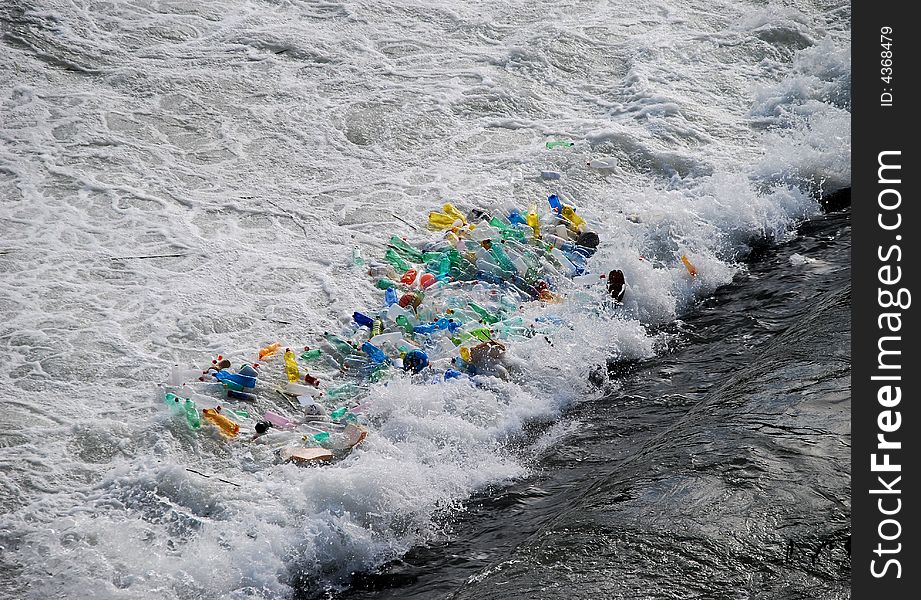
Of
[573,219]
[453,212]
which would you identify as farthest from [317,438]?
[573,219]

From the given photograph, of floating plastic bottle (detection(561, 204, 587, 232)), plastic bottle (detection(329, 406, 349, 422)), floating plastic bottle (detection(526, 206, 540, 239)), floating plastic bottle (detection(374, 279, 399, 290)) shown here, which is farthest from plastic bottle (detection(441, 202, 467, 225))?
plastic bottle (detection(329, 406, 349, 422))

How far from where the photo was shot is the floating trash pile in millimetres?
5453

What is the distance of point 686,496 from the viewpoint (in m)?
3.89

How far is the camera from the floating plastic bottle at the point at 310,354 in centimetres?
605

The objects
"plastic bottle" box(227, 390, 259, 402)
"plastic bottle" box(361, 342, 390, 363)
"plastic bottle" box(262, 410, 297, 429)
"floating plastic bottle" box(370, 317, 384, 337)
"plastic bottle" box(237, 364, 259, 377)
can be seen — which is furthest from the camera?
"floating plastic bottle" box(370, 317, 384, 337)

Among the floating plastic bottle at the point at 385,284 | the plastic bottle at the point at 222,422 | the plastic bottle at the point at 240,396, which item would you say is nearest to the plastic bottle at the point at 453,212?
the floating plastic bottle at the point at 385,284

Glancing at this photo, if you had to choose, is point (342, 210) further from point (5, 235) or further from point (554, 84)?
point (554, 84)

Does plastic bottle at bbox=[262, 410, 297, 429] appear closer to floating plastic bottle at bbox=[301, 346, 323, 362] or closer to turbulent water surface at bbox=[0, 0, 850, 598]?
turbulent water surface at bbox=[0, 0, 850, 598]

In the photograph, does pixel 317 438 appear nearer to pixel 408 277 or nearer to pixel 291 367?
pixel 291 367

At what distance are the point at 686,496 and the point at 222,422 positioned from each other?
9.04 ft

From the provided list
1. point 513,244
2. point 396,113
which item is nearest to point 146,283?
point 513,244

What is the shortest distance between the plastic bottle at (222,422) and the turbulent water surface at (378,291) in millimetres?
131

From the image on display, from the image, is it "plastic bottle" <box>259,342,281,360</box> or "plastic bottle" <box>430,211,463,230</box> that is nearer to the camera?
"plastic bottle" <box>259,342,281,360</box>

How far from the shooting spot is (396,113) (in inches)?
363
